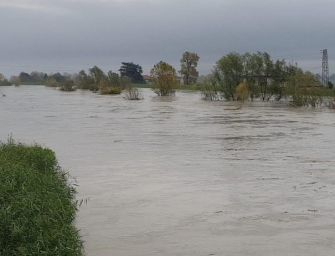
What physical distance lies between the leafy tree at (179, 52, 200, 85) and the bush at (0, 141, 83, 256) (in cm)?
7363

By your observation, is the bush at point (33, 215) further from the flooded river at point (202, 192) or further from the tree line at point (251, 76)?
the tree line at point (251, 76)

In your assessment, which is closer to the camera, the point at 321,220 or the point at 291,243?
the point at 291,243

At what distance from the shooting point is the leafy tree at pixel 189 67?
81188mm

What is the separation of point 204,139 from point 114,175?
724 cm

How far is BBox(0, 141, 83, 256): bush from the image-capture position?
522 cm

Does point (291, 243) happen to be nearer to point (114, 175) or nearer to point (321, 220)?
point (321, 220)

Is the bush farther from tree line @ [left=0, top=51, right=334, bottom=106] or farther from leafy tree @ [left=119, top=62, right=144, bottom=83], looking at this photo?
leafy tree @ [left=119, top=62, right=144, bottom=83]

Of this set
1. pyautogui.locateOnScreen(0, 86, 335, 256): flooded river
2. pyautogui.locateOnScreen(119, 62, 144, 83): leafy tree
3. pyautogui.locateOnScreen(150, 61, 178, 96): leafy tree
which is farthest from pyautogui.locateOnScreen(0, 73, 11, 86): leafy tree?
pyautogui.locateOnScreen(0, 86, 335, 256): flooded river

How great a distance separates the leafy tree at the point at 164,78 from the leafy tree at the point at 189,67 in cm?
2439

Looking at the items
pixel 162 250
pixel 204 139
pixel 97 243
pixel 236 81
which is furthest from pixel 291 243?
pixel 236 81

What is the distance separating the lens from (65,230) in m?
5.68

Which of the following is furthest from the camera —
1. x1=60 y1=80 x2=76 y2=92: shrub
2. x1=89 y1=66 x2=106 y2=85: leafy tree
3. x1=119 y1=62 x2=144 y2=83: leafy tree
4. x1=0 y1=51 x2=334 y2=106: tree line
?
x1=119 y1=62 x2=144 y2=83: leafy tree

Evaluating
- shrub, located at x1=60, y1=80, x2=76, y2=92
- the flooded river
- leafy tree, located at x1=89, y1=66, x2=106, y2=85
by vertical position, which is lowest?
the flooded river

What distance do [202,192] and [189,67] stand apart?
72711 mm
